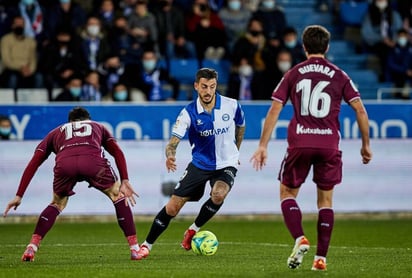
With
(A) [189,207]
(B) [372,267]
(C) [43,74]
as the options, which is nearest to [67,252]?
(B) [372,267]

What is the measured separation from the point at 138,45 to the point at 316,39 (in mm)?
13774

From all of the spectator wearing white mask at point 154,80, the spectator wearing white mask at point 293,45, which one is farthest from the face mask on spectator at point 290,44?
the spectator wearing white mask at point 154,80

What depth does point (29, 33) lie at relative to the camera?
24875 mm

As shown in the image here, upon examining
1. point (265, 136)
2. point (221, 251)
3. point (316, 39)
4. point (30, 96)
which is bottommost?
point (221, 251)

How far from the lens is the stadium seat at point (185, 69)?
25.7 m

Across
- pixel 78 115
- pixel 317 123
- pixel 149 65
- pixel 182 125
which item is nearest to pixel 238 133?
pixel 182 125

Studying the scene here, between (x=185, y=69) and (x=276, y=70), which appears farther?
(x=185, y=69)

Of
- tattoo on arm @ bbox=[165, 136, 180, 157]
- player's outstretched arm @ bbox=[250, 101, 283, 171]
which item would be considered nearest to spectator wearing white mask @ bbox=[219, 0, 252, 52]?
tattoo on arm @ bbox=[165, 136, 180, 157]

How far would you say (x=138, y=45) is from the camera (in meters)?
24.9

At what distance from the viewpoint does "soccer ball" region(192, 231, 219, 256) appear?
47.3 ft

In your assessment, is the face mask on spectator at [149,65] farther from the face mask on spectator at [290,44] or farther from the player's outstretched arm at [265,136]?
the player's outstretched arm at [265,136]

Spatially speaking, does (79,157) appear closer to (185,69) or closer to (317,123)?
(317,123)

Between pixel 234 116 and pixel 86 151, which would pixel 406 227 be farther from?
pixel 86 151

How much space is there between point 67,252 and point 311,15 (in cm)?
1531
